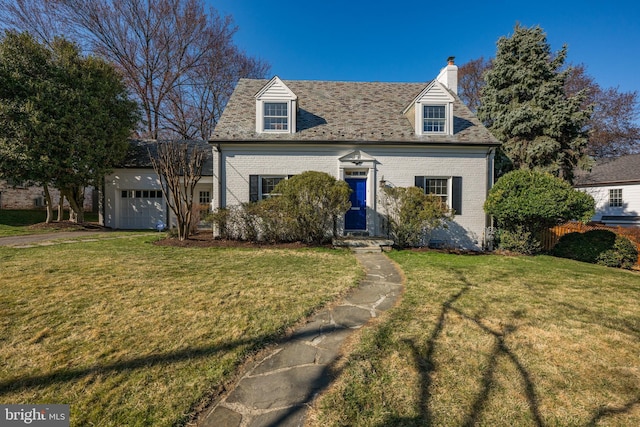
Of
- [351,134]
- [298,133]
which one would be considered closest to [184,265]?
[298,133]

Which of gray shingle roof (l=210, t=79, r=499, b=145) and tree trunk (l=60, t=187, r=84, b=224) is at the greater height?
gray shingle roof (l=210, t=79, r=499, b=145)

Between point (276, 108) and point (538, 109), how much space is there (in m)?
12.5

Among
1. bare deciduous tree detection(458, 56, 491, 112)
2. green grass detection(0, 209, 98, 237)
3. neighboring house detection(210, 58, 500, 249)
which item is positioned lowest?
green grass detection(0, 209, 98, 237)

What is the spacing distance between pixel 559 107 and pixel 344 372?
1640 cm

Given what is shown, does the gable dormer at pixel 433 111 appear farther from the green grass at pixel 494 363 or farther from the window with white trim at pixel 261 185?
the green grass at pixel 494 363

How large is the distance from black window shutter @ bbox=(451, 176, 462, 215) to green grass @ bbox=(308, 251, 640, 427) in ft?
18.5

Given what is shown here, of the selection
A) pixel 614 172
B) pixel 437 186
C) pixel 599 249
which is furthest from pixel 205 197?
pixel 614 172

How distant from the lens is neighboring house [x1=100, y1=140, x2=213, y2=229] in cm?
1492

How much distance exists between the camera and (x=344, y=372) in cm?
256

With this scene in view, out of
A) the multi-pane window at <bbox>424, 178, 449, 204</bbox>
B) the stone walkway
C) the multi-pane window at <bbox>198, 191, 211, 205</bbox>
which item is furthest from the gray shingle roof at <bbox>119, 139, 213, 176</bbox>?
the stone walkway

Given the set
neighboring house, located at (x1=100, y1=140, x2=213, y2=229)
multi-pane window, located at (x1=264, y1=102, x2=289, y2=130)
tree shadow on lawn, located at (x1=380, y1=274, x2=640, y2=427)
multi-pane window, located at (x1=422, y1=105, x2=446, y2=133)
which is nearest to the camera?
tree shadow on lawn, located at (x1=380, y1=274, x2=640, y2=427)

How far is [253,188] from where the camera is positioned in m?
10.1

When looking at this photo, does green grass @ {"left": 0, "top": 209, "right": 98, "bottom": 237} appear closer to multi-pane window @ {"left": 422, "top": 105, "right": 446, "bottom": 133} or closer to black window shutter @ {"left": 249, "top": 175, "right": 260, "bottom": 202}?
black window shutter @ {"left": 249, "top": 175, "right": 260, "bottom": 202}

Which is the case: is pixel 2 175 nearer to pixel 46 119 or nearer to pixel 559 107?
pixel 46 119
